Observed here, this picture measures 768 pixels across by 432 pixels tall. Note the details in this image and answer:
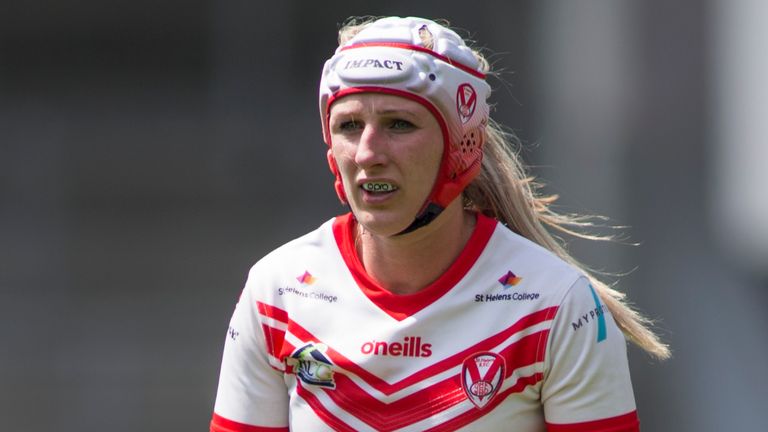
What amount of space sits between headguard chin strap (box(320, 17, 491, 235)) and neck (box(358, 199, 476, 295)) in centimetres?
7

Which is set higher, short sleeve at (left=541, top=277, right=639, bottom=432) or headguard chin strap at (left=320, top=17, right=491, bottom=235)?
headguard chin strap at (left=320, top=17, right=491, bottom=235)

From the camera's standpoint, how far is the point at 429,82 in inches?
117

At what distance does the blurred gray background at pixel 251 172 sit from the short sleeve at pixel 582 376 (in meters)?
3.55

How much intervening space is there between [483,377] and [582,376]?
22 centimetres

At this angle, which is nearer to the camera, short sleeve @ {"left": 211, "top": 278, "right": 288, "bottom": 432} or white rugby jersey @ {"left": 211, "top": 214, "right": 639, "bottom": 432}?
white rugby jersey @ {"left": 211, "top": 214, "right": 639, "bottom": 432}

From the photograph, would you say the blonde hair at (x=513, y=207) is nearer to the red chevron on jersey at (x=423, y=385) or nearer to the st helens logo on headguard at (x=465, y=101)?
the st helens logo on headguard at (x=465, y=101)

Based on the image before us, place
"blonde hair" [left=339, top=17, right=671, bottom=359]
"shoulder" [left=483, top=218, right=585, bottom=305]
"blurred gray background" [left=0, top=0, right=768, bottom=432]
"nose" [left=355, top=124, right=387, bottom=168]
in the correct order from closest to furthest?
1. "nose" [left=355, top=124, right=387, bottom=168]
2. "shoulder" [left=483, top=218, right=585, bottom=305]
3. "blonde hair" [left=339, top=17, right=671, bottom=359]
4. "blurred gray background" [left=0, top=0, right=768, bottom=432]

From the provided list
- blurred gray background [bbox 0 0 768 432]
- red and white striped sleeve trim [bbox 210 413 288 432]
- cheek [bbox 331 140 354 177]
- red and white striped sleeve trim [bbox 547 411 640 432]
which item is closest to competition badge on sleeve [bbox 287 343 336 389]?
red and white striped sleeve trim [bbox 210 413 288 432]

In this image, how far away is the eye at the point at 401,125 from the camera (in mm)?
2994

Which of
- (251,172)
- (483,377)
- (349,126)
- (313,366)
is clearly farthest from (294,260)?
(251,172)

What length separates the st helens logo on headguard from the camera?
304cm

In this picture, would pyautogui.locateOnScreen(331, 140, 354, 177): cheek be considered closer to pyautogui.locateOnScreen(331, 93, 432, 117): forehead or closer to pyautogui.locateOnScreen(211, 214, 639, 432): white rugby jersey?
pyautogui.locateOnScreen(331, 93, 432, 117): forehead

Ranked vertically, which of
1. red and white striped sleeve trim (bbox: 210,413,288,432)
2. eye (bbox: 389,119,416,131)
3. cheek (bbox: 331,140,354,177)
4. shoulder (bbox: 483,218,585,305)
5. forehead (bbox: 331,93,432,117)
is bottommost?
red and white striped sleeve trim (bbox: 210,413,288,432)

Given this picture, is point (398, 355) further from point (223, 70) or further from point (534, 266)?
point (223, 70)
